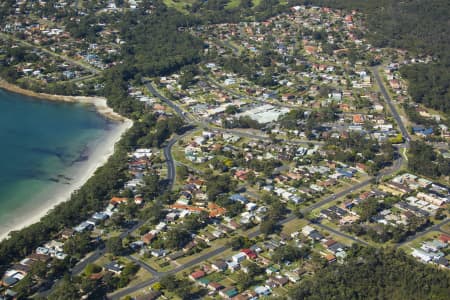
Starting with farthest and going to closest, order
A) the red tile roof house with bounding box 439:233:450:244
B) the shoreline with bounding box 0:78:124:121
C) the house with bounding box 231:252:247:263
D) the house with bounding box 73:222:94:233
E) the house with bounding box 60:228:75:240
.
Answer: the shoreline with bounding box 0:78:124:121, the house with bounding box 73:222:94:233, the red tile roof house with bounding box 439:233:450:244, the house with bounding box 60:228:75:240, the house with bounding box 231:252:247:263

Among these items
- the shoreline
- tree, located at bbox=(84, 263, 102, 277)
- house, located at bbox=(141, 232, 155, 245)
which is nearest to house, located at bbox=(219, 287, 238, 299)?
house, located at bbox=(141, 232, 155, 245)

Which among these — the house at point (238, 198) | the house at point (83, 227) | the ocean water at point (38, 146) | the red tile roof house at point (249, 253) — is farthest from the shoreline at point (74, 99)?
the red tile roof house at point (249, 253)

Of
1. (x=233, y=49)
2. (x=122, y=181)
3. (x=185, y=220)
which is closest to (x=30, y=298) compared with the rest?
(x=185, y=220)

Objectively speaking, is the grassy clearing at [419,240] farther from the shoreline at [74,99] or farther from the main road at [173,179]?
the shoreline at [74,99]

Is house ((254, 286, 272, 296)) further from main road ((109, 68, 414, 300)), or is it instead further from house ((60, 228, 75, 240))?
house ((60, 228, 75, 240))

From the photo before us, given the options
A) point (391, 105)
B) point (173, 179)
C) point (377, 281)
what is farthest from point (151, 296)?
point (391, 105)

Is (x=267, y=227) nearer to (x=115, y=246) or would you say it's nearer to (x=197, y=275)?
(x=197, y=275)


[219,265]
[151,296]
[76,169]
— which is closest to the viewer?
[151,296]
